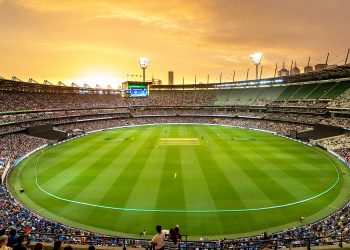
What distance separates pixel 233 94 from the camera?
11575 centimetres

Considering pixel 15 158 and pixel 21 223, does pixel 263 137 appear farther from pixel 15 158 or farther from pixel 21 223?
pixel 21 223

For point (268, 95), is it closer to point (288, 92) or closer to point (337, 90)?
point (288, 92)

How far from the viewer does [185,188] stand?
3203 cm

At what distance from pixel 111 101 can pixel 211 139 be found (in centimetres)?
5879

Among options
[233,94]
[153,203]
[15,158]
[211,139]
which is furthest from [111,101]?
[153,203]

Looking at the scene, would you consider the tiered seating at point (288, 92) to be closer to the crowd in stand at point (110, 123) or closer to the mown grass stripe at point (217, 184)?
the crowd in stand at point (110, 123)

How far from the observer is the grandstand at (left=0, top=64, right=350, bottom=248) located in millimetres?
25853

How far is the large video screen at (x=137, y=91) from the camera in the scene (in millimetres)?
95394

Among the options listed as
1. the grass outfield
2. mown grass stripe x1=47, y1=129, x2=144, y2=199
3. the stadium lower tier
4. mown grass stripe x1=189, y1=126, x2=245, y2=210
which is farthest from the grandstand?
mown grass stripe x1=189, y1=126, x2=245, y2=210

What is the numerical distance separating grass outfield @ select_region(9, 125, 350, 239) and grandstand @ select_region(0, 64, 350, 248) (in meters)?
2.26

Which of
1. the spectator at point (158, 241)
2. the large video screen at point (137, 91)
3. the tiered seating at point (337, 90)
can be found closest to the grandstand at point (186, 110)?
the tiered seating at point (337, 90)

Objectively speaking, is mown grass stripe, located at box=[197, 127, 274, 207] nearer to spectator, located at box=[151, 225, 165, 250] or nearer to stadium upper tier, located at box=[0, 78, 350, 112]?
spectator, located at box=[151, 225, 165, 250]

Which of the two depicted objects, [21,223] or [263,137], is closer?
[21,223]

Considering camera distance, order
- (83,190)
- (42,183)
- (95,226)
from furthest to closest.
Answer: (42,183) → (83,190) → (95,226)
